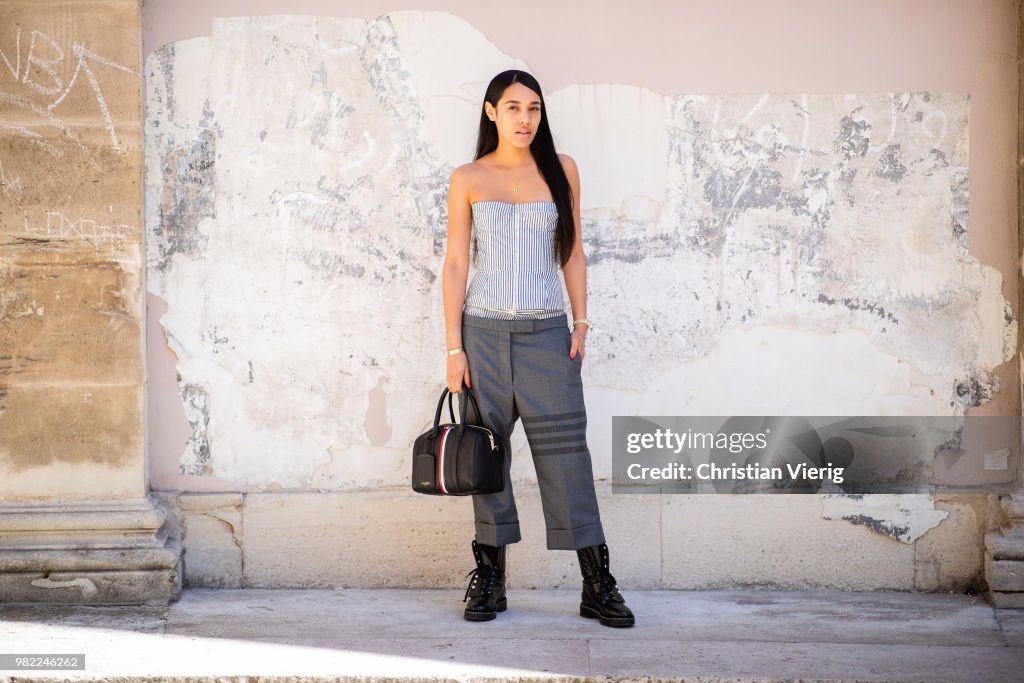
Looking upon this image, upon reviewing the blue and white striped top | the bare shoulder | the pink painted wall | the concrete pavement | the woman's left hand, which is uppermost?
the pink painted wall

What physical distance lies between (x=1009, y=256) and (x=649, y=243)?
1504 mm

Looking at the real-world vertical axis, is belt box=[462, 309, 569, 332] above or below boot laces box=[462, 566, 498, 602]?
above

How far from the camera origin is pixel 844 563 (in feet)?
15.0

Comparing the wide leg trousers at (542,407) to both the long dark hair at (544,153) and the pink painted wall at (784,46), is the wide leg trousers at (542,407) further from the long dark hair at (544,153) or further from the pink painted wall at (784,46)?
the pink painted wall at (784,46)

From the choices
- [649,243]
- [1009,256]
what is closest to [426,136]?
[649,243]

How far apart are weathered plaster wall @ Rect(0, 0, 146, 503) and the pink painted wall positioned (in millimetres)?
308

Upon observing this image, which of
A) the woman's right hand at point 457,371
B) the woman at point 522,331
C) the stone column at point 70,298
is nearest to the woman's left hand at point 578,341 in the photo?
the woman at point 522,331

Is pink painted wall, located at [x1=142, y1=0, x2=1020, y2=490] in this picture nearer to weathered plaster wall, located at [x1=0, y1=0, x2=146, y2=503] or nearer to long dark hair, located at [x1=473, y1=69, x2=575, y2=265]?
weathered plaster wall, located at [x1=0, y1=0, x2=146, y2=503]

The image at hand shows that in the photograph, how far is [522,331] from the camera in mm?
4016

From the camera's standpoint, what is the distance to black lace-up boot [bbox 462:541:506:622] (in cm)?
412

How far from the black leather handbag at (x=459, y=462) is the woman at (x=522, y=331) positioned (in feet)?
0.50

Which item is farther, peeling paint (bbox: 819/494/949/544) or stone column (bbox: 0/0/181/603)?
peeling paint (bbox: 819/494/949/544)

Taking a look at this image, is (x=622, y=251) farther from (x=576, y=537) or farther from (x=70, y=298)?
(x=70, y=298)

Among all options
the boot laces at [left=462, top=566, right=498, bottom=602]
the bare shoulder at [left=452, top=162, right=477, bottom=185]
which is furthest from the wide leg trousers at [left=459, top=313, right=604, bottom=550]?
the bare shoulder at [left=452, top=162, right=477, bottom=185]
